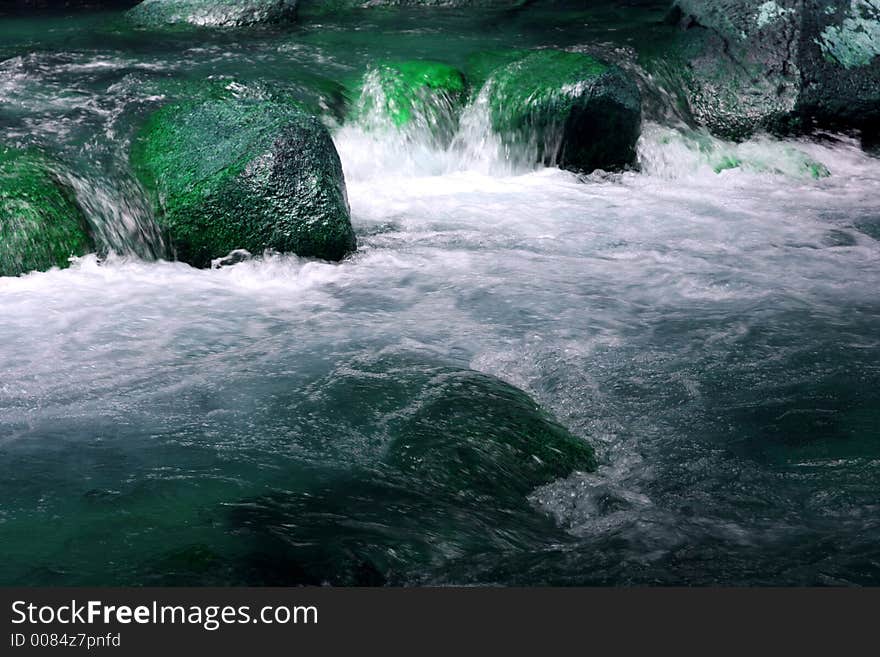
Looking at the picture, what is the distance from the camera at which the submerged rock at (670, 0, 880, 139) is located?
8133 mm

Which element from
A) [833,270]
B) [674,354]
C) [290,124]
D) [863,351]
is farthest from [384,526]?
[833,270]

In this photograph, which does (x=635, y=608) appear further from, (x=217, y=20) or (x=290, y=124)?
(x=217, y=20)

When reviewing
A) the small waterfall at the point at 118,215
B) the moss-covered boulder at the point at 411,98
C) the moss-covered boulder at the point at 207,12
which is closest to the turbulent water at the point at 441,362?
the small waterfall at the point at 118,215

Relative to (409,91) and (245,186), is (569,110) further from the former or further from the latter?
(245,186)

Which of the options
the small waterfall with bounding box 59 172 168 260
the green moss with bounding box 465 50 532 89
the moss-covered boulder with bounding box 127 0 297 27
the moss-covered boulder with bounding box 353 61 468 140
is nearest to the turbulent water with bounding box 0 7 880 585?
the small waterfall with bounding box 59 172 168 260

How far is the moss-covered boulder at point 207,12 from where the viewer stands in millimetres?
8586

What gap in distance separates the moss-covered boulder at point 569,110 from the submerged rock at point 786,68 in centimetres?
110

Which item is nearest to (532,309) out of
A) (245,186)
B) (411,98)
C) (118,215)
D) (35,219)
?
(245,186)

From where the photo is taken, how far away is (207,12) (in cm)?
860

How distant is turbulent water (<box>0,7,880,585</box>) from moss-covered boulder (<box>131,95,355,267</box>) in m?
0.14

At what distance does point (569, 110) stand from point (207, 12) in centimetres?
331

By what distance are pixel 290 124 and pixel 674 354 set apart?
7.91ft

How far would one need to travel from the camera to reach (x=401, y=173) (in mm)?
7016

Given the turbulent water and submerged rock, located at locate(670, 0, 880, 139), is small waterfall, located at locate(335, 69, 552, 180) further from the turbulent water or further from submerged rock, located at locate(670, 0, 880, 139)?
submerged rock, located at locate(670, 0, 880, 139)
